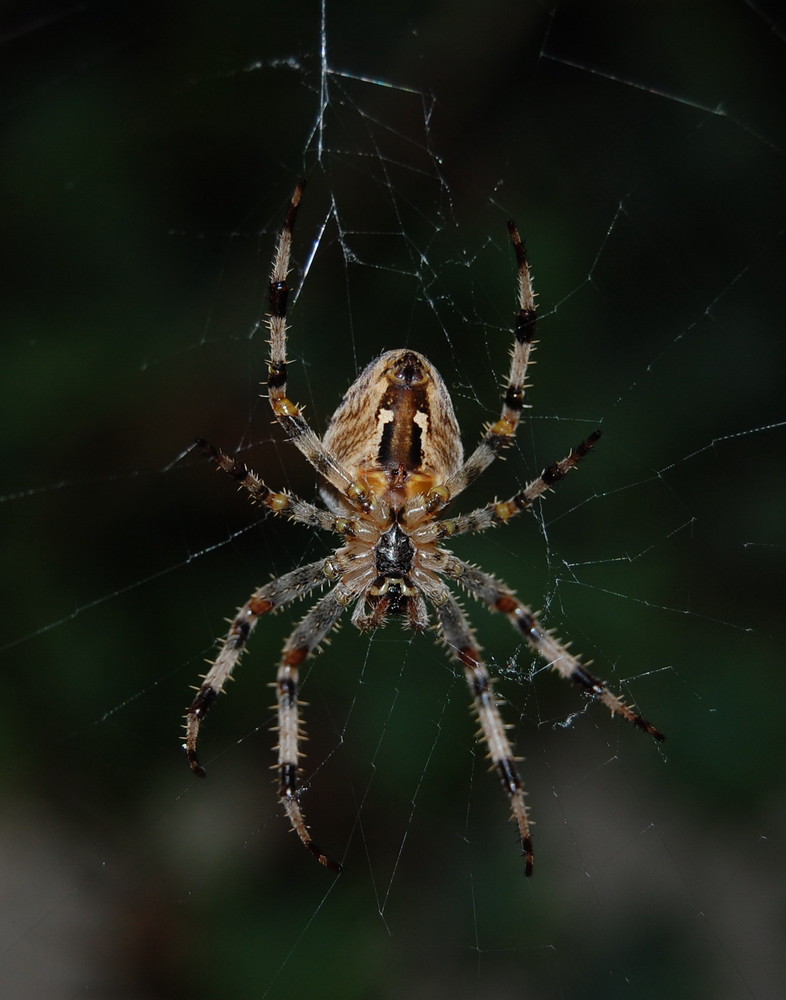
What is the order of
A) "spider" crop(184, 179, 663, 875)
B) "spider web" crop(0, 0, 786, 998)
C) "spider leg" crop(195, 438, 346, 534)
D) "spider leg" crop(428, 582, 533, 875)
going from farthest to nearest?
"spider web" crop(0, 0, 786, 998)
"spider" crop(184, 179, 663, 875)
"spider leg" crop(195, 438, 346, 534)
"spider leg" crop(428, 582, 533, 875)

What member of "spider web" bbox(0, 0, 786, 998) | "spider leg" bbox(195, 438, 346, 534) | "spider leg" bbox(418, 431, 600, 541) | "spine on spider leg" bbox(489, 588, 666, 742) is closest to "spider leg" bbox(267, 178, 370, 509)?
"spider leg" bbox(195, 438, 346, 534)

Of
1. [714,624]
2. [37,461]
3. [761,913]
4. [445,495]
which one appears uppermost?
[37,461]

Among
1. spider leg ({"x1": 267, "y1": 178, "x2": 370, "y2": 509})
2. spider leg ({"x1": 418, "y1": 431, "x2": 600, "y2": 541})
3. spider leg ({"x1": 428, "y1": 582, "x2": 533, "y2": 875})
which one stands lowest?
spider leg ({"x1": 428, "y1": 582, "x2": 533, "y2": 875})

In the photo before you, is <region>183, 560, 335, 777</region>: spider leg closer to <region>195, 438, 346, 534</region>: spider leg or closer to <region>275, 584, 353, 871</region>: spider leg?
<region>275, 584, 353, 871</region>: spider leg

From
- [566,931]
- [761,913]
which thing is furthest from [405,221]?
[761,913]

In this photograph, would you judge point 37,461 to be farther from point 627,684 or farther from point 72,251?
point 627,684

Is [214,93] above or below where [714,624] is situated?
above
